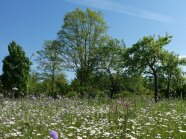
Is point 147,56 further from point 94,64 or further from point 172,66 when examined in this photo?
point 94,64

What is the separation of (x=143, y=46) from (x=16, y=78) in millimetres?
13744

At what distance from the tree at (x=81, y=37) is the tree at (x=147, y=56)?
33.6 feet

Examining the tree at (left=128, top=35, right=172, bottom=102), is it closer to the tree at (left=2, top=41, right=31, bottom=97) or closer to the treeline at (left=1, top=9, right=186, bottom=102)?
the treeline at (left=1, top=9, right=186, bottom=102)

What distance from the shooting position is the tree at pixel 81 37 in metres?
43.4

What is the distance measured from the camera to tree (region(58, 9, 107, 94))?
4344 cm

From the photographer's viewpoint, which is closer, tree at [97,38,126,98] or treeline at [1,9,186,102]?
treeline at [1,9,186,102]

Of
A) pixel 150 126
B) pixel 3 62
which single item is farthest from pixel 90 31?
pixel 150 126

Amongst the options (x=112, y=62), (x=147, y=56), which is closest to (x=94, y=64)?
(x=112, y=62)

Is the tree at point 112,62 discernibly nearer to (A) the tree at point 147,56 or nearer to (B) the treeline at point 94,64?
(B) the treeline at point 94,64

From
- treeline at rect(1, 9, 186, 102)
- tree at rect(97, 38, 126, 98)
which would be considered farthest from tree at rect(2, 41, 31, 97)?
tree at rect(97, 38, 126, 98)

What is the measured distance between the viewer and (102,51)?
4225 centimetres

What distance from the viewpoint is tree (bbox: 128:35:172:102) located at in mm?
32281

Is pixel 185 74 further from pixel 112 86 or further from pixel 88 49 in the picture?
pixel 88 49

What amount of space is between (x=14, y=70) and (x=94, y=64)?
30.7ft
